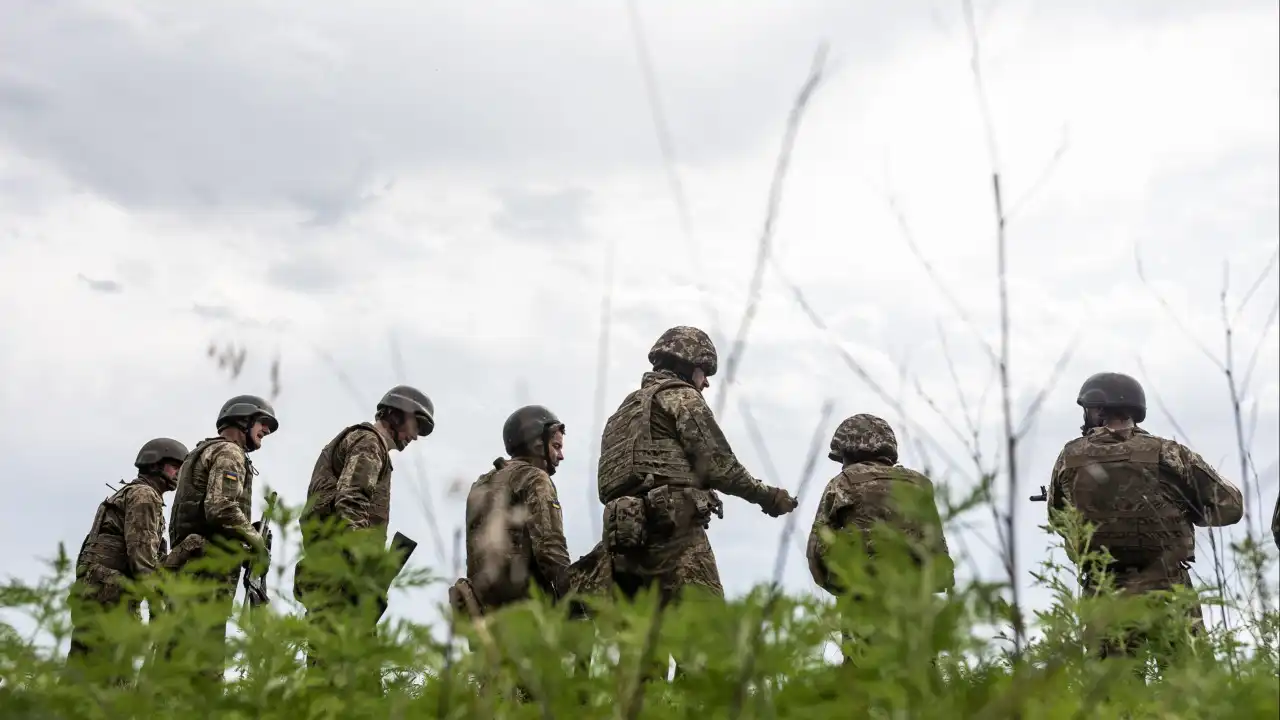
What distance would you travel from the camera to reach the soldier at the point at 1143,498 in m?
7.61

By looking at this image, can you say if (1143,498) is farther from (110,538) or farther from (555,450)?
(110,538)

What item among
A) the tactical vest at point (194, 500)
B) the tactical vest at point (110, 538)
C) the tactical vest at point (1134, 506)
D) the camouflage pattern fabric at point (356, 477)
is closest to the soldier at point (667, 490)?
the camouflage pattern fabric at point (356, 477)

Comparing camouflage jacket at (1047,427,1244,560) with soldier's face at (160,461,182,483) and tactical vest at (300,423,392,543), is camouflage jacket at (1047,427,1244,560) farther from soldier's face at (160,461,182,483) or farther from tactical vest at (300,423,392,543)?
soldier's face at (160,461,182,483)

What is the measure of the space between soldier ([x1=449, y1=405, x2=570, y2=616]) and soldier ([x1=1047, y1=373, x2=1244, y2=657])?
3.06 meters

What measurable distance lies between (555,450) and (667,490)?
38.2 inches

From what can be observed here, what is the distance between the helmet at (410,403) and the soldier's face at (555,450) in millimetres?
1063

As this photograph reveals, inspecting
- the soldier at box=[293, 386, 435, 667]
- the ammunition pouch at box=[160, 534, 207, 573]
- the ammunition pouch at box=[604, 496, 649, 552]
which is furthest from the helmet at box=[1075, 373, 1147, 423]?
the ammunition pouch at box=[160, 534, 207, 573]

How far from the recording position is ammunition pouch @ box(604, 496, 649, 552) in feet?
22.4

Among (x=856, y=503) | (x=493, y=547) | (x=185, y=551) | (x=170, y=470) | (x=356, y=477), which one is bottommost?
(x=493, y=547)

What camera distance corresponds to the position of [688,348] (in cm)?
723

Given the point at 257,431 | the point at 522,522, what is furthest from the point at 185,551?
the point at 522,522

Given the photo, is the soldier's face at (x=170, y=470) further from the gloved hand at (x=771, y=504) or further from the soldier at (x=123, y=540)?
the gloved hand at (x=771, y=504)

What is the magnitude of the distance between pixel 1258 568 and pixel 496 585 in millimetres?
4055

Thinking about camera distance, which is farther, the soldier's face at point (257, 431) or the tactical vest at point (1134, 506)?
the soldier's face at point (257, 431)
